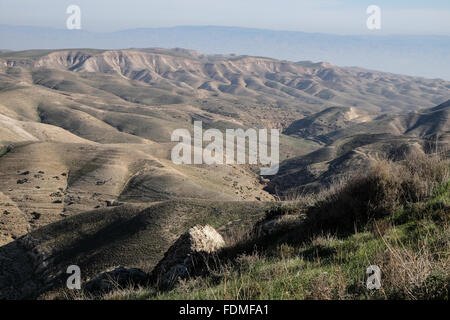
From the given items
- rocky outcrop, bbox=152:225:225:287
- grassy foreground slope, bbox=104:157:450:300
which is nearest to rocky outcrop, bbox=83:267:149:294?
rocky outcrop, bbox=152:225:225:287

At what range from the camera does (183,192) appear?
62844 mm

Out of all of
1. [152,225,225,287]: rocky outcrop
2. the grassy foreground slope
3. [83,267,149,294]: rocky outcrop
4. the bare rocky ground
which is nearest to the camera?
the grassy foreground slope

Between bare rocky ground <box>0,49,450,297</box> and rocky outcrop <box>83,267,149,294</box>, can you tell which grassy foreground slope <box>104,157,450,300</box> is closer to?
bare rocky ground <box>0,49,450,297</box>

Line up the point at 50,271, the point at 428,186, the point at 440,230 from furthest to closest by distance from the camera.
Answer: the point at 50,271 → the point at 428,186 → the point at 440,230

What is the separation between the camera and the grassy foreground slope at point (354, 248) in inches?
195

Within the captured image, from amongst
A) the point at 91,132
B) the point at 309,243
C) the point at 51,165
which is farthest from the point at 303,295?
the point at 91,132

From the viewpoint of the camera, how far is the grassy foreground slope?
495 cm

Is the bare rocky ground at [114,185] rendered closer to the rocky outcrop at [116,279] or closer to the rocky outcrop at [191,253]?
the rocky outcrop at [191,253]

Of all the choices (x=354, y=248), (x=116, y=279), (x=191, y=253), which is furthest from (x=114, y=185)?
(x=354, y=248)

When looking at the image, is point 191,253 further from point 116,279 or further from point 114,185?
point 114,185

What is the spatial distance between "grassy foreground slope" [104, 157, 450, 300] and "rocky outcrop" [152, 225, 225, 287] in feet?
2.95

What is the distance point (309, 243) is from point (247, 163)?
9946 centimetres

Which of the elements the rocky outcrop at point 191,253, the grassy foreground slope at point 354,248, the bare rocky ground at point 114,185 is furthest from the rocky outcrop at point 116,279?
the bare rocky ground at point 114,185
